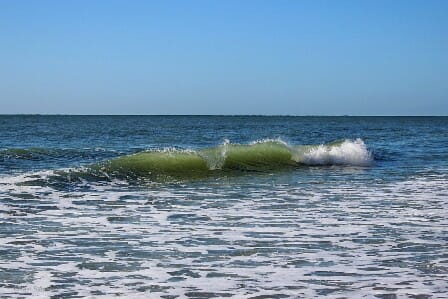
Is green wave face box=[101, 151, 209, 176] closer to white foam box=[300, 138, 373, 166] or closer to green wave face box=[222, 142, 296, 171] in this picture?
green wave face box=[222, 142, 296, 171]

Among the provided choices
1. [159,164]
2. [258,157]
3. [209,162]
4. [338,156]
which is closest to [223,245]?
[159,164]

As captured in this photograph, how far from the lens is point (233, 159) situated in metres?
22.9

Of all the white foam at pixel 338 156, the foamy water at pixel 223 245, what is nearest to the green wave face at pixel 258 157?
the white foam at pixel 338 156

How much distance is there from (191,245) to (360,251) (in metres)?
1.96

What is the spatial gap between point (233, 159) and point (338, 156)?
4.65 metres

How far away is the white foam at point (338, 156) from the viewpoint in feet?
80.1

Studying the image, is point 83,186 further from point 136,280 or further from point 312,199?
point 136,280

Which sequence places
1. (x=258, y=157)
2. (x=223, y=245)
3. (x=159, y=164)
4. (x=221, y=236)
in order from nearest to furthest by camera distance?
(x=223, y=245), (x=221, y=236), (x=159, y=164), (x=258, y=157)

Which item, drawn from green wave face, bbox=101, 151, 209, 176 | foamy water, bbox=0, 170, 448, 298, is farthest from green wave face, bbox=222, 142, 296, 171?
foamy water, bbox=0, 170, 448, 298

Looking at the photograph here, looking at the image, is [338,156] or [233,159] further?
[338,156]

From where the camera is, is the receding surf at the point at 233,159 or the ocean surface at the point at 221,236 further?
the receding surf at the point at 233,159

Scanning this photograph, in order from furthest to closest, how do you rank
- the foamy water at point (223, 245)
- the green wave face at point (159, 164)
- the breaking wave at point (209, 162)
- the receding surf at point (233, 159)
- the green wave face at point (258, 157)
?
the green wave face at point (258, 157) < the receding surf at point (233, 159) < the green wave face at point (159, 164) < the breaking wave at point (209, 162) < the foamy water at point (223, 245)

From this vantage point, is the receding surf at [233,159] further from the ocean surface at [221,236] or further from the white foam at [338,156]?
the ocean surface at [221,236]

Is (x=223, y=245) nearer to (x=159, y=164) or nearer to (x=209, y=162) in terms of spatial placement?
(x=159, y=164)
